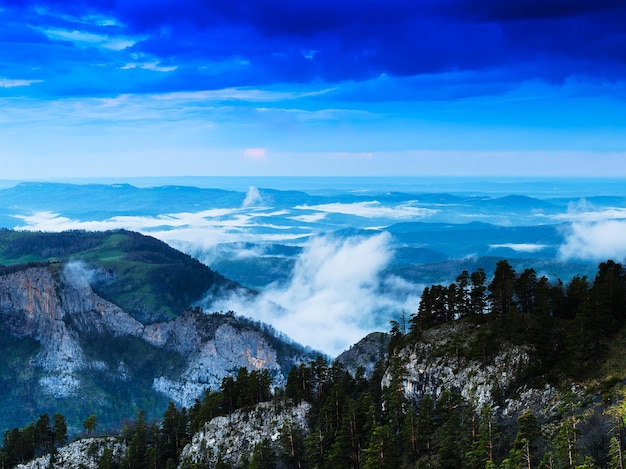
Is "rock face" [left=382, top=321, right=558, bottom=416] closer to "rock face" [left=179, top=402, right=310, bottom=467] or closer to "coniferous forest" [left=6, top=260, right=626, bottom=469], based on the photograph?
"coniferous forest" [left=6, top=260, right=626, bottom=469]

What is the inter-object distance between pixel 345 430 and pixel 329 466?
667 cm

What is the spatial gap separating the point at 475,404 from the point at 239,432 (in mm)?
52709

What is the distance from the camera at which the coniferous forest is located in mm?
75562

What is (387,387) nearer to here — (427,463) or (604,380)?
(427,463)

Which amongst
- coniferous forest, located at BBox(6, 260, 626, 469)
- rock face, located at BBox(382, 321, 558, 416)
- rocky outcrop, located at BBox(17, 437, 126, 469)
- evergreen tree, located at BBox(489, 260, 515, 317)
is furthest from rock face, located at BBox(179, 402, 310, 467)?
evergreen tree, located at BBox(489, 260, 515, 317)

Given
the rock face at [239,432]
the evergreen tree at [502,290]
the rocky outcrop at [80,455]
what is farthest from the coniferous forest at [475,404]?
the rocky outcrop at [80,455]

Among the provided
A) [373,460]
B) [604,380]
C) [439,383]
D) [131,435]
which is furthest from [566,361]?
[131,435]

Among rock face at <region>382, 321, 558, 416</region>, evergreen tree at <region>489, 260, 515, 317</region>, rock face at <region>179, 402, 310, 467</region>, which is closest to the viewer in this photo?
rock face at <region>382, 321, 558, 416</region>

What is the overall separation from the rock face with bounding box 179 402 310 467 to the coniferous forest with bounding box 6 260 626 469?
78.4 inches

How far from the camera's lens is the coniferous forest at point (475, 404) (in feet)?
248

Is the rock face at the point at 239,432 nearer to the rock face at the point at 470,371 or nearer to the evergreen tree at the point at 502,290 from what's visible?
the rock face at the point at 470,371

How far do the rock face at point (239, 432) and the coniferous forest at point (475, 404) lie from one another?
6.53 ft

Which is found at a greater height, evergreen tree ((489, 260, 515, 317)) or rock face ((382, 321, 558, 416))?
evergreen tree ((489, 260, 515, 317))

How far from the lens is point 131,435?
15112 centimetres
